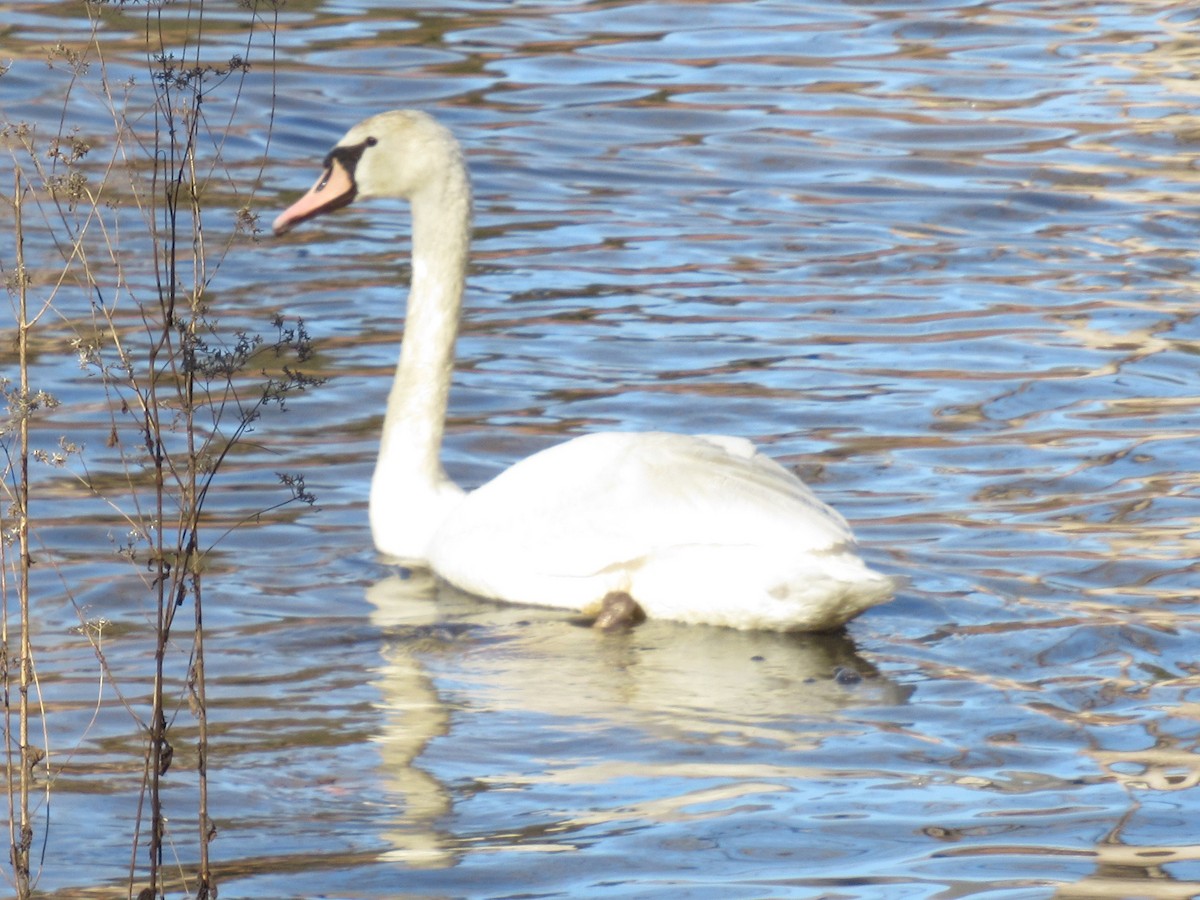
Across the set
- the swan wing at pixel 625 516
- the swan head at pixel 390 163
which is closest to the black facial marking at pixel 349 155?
the swan head at pixel 390 163

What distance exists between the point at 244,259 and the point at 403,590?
15.7ft

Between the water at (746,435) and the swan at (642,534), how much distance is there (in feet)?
0.38

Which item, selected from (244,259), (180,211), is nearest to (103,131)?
(180,211)

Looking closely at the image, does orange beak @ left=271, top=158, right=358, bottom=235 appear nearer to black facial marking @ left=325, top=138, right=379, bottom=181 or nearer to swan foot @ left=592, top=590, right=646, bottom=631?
black facial marking @ left=325, top=138, right=379, bottom=181

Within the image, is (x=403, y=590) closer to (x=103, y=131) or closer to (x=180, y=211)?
(x=180, y=211)

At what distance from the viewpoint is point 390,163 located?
7.79 metres

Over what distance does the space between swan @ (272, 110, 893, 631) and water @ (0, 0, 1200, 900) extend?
12cm

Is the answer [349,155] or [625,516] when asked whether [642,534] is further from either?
[349,155]

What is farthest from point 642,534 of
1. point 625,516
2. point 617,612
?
point 617,612

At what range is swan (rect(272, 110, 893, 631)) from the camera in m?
6.29

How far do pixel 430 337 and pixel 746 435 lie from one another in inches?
58.1

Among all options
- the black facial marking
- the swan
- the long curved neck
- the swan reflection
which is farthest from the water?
the black facial marking

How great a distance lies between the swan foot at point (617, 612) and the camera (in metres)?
6.54

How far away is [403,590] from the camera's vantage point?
7082 mm
